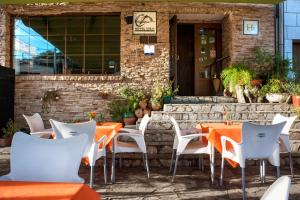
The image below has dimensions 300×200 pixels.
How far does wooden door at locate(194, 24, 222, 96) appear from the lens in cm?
1025

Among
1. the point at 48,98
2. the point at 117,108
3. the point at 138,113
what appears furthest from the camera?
the point at 48,98

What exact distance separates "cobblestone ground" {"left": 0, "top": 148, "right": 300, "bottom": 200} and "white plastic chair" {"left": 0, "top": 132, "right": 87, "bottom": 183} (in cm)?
166

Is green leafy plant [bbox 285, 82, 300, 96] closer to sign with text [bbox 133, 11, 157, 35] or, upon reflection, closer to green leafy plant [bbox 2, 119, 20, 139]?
sign with text [bbox 133, 11, 157, 35]

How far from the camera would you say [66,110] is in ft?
29.0

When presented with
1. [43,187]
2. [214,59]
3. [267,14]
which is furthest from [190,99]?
[43,187]

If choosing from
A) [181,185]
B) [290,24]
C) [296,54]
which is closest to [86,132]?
[181,185]

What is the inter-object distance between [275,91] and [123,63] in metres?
3.79

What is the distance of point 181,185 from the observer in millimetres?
4320

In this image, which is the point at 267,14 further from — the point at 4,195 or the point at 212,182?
the point at 4,195

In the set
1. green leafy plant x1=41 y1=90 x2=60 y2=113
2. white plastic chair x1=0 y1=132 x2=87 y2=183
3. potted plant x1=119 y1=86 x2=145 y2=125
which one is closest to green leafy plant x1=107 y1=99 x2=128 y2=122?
potted plant x1=119 y1=86 x2=145 y2=125

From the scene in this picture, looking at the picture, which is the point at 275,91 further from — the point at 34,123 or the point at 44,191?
the point at 44,191

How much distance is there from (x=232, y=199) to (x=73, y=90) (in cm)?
599

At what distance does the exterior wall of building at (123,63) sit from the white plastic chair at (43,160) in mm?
6467

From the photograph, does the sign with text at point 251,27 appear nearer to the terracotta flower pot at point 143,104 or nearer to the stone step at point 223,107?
the stone step at point 223,107
